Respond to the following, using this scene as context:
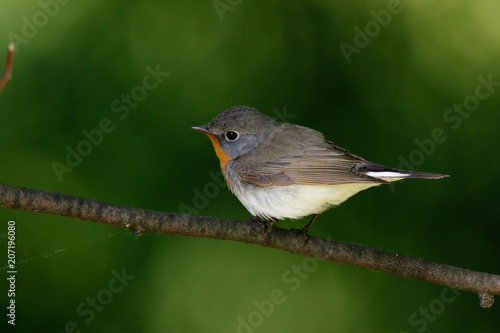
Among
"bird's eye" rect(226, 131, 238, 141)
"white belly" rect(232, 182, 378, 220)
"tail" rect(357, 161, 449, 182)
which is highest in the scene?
"bird's eye" rect(226, 131, 238, 141)

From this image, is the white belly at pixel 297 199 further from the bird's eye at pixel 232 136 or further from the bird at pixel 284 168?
the bird's eye at pixel 232 136

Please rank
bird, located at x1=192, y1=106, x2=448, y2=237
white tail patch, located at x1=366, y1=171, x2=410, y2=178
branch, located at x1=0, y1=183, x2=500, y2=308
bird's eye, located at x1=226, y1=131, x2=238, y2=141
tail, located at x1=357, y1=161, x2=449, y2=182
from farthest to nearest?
bird's eye, located at x1=226, y1=131, x2=238, y2=141 → bird, located at x1=192, y1=106, x2=448, y2=237 → white tail patch, located at x1=366, y1=171, x2=410, y2=178 → tail, located at x1=357, y1=161, x2=449, y2=182 → branch, located at x1=0, y1=183, x2=500, y2=308

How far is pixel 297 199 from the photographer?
3.53 metres

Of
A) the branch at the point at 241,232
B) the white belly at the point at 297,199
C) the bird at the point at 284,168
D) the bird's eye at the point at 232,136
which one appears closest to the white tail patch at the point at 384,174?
the bird at the point at 284,168

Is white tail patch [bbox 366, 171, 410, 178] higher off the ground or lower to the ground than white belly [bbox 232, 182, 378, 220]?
lower

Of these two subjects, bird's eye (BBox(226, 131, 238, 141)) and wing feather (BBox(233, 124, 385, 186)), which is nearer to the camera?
wing feather (BBox(233, 124, 385, 186))

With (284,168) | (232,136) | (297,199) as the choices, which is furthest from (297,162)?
(232,136)

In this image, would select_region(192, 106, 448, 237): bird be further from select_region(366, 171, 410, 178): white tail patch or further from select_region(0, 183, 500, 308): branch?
select_region(0, 183, 500, 308): branch

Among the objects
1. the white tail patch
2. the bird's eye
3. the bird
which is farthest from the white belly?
the bird's eye

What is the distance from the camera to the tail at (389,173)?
301 cm

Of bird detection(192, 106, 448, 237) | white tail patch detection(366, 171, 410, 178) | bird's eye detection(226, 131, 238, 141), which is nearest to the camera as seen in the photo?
white tail patch detection(366, 171, 410, 178)

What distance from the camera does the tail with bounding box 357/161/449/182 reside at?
301cm

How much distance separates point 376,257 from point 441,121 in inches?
88.2

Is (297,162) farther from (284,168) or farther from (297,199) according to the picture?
(297,199)
